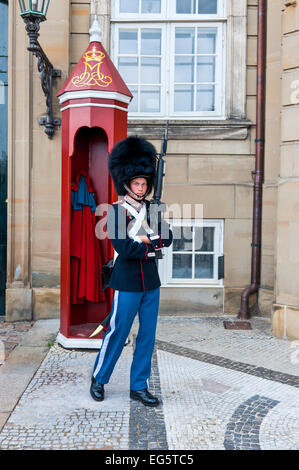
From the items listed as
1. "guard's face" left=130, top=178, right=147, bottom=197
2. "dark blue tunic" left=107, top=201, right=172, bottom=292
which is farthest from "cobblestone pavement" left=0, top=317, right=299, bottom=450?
"guard's face" left=130, top=178, right=147, bottom=197

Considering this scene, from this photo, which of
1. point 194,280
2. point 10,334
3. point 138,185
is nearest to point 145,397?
point 138,185

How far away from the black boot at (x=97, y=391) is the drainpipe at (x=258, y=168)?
9.45 ft

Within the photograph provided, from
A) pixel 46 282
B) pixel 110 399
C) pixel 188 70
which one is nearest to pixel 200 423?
pixel 110 399

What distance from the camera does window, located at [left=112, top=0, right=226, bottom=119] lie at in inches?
241

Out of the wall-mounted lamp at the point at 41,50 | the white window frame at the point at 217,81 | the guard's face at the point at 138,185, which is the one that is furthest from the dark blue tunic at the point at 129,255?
the white window frame at the point at 217,81

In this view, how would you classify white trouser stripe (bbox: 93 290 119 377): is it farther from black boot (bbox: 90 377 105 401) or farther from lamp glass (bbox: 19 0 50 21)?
lamp glass (bbox: 19 0 50 21)

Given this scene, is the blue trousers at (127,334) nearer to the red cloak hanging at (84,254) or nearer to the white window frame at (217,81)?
the red cloak hanging at (84,254)

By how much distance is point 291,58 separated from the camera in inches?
201

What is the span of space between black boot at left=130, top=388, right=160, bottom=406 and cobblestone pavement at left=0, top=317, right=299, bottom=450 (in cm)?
4

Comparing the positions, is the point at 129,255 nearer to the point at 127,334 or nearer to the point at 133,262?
the point at 133,262

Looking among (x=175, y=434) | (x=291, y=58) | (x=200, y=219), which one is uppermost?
(x=291, y=58)

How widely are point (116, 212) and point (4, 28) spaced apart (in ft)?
12.8

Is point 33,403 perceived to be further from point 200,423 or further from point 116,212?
point 116,212

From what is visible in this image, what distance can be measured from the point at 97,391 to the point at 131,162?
1678 millimetres
